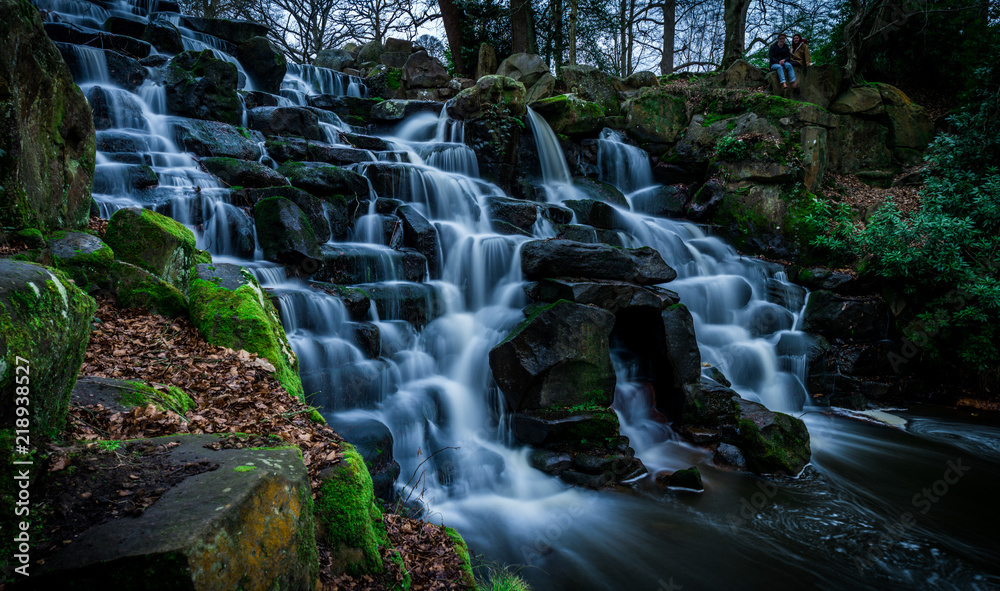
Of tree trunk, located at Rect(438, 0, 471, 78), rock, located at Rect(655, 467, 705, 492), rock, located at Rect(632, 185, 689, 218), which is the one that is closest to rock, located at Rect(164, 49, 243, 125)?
tree trunk, located at Rect(438, 0, 471, 78)

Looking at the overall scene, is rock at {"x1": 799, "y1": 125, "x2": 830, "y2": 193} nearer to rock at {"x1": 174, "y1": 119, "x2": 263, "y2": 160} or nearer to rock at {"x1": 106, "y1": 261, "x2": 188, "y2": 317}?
rock at {"x1": 174, "y1": 119, "x2": 263, "y2": 160}

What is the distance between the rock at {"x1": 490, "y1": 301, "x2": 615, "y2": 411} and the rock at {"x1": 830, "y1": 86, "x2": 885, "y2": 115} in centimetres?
1442

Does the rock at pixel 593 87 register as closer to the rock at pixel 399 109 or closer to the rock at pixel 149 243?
the rock at pixel 399 109

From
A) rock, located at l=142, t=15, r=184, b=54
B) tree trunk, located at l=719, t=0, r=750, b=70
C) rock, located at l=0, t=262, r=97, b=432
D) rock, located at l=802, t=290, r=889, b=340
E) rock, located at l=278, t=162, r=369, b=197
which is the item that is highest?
tree trunk, located at l=719, t=0, r=750, b=70

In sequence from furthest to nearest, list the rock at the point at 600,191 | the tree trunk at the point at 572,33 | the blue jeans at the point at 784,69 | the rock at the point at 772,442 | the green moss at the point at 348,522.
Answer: the tree trunk at the point at 572,33 → the blue jeans at the point at 784,69 → the rock at the point at 600,191 → the rock at the point at 772,442 → the green moss at the point at 348,522

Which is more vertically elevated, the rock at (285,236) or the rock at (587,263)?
the rock at (285,236)

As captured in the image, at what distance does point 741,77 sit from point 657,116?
3.82 m

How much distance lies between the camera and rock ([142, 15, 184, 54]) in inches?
594

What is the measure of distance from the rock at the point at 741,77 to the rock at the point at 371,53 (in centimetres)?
1543

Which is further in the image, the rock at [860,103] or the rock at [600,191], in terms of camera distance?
the rock at [860,103]

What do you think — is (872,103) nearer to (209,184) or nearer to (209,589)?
(209,184)

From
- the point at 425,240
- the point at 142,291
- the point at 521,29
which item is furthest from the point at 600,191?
the point at 142,291

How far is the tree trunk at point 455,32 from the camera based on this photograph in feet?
68.0
